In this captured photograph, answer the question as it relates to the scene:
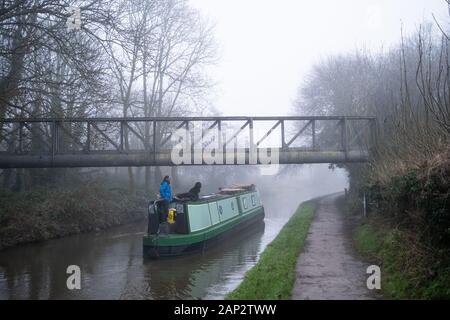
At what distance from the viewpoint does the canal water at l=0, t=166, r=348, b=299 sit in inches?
390

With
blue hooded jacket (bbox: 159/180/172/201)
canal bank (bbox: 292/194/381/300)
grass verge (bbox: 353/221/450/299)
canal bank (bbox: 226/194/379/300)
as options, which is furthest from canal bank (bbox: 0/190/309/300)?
grass verge (bbox: 353/221/450/299)

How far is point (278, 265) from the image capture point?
31.4 ft

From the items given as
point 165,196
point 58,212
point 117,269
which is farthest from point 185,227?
point 58,212

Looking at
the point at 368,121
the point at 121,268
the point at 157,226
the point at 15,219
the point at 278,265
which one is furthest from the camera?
the point at 368,121

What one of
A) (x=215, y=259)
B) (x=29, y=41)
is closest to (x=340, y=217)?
(x=215, y=259)

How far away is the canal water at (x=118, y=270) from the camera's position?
32.5 ft

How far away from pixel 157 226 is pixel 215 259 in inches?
79.1

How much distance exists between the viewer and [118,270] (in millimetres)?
12375

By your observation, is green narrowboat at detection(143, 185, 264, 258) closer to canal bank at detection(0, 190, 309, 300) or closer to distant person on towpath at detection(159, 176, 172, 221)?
distant person on towpath at detection(159, 176, 172, 221)

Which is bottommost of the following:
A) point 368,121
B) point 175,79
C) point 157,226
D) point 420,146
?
point 157,226

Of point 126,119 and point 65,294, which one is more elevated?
point 126,119

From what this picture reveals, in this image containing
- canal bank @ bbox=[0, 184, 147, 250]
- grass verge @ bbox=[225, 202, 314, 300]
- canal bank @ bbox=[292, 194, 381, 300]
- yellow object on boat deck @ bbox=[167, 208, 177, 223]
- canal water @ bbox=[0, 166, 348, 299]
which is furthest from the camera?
canal bank @ bbox=[0, 184, 147, 250]

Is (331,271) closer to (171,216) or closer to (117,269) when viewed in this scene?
(171,216)

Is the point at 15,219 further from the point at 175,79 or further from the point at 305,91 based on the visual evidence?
the point at 305,91
